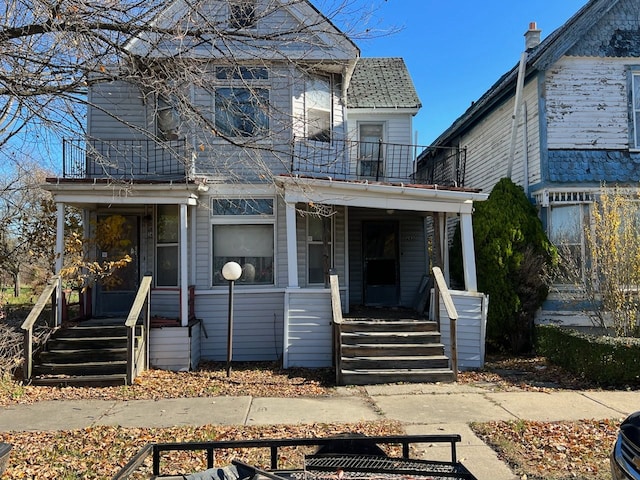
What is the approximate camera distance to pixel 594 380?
8516 millimetres

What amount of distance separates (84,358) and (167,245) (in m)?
3.14

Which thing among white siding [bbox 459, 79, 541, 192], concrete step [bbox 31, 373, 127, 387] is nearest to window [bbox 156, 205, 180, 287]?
concrete step [bbox 31, 373, 127, 387]

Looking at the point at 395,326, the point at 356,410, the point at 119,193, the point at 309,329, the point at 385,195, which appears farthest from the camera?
the point at 385,195

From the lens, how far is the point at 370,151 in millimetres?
13672

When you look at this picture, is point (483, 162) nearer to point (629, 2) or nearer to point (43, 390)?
point (629, 2)

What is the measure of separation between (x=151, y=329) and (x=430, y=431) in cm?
602

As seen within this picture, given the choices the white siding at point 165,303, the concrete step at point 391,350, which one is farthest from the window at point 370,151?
the white siding at point 165,303

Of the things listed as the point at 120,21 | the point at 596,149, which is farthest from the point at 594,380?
the point at 120,21

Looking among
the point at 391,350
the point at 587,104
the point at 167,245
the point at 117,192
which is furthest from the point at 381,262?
the point at 117,192

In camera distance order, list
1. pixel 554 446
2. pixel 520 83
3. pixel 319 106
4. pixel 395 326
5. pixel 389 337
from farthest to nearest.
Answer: pixel 319 106
pixel 520 83
pixel 395 326
pixel 389 337
pixel 554 446

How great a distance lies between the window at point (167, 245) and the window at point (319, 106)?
11.6 feet

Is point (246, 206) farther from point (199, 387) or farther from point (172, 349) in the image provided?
point (199, 387)

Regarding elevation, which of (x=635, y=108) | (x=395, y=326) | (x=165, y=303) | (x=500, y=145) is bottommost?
(x=395, y=326)

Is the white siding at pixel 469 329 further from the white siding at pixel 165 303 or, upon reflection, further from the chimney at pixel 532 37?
the chimney at pixel 532 37
